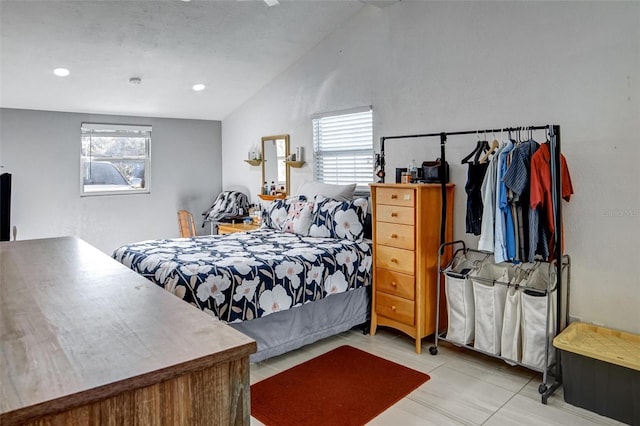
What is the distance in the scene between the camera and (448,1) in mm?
3508

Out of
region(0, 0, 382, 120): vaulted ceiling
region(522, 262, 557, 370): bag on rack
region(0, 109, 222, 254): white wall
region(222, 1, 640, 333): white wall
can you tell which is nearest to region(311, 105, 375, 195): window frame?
region(222, 1, 640, 333): white wall

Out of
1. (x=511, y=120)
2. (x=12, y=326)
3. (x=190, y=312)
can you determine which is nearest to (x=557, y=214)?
(x=511, y=120)

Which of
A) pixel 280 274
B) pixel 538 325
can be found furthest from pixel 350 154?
pixel 538 325

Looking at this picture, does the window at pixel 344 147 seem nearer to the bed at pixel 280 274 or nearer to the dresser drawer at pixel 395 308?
the bed at pixel 280 274

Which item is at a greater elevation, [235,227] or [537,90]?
[537,90]

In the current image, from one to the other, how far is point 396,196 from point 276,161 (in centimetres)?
247

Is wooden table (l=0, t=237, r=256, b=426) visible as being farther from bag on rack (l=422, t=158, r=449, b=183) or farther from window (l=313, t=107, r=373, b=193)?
window (l=313, t=107, r=373, b=193)

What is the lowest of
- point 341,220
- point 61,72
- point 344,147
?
point 341,220

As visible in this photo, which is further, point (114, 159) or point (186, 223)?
point (114, 159)

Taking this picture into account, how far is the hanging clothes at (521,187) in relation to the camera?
271 centimetres

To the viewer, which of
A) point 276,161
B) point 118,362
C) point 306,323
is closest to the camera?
point 118,362

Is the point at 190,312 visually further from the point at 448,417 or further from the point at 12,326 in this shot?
the point at 448,417

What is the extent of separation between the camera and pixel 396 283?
3443 millimetres

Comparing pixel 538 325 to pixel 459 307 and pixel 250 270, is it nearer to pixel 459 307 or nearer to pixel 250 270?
pixel 459 307
